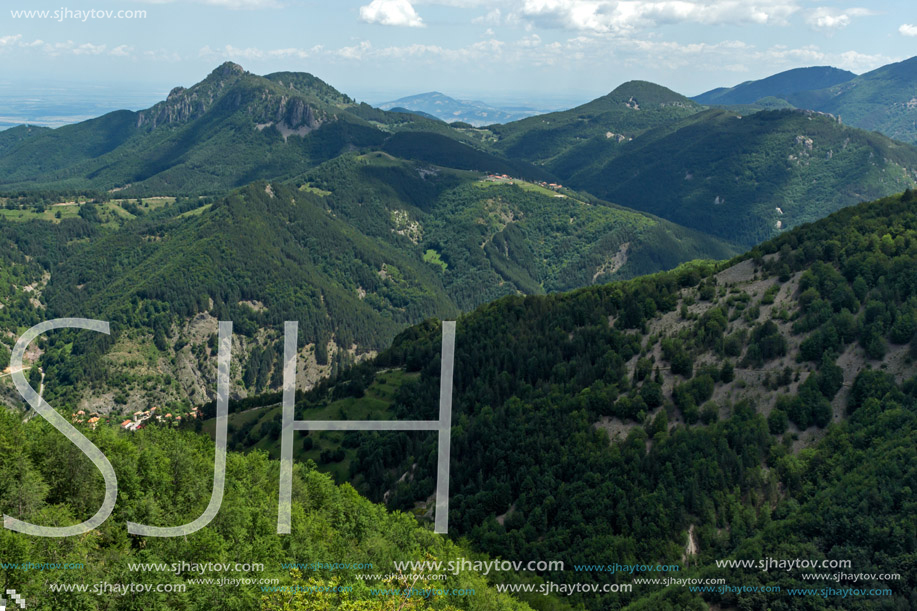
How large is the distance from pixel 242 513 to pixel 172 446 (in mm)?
17584

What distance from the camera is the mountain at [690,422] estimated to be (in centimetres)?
8612

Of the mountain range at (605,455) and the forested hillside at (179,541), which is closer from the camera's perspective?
the forested hillside at (179,541)

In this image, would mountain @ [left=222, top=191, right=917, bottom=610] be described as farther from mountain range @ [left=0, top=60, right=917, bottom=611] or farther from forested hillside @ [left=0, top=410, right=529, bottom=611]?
forested hillside @ [left=0, top=410, right=529, bottom=611]

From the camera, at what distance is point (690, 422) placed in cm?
11231

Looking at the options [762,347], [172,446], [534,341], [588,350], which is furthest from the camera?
[534,341]

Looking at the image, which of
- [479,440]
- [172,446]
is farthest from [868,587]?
[172,446]

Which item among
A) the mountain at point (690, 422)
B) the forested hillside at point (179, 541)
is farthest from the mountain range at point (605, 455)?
the mountain at point (690, 422)

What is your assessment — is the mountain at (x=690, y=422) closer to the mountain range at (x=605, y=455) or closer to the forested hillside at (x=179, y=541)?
the mountain range at (x=605, y=455)

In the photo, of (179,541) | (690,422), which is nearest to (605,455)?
(690,422)

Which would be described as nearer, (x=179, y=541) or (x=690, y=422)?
(x=179, y=541)

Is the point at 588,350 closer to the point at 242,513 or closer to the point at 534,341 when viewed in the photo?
the point at 534,341

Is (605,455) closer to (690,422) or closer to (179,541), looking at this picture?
(690,422)

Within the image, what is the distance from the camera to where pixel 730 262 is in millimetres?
147250

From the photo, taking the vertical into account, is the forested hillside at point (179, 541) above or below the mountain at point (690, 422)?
above
